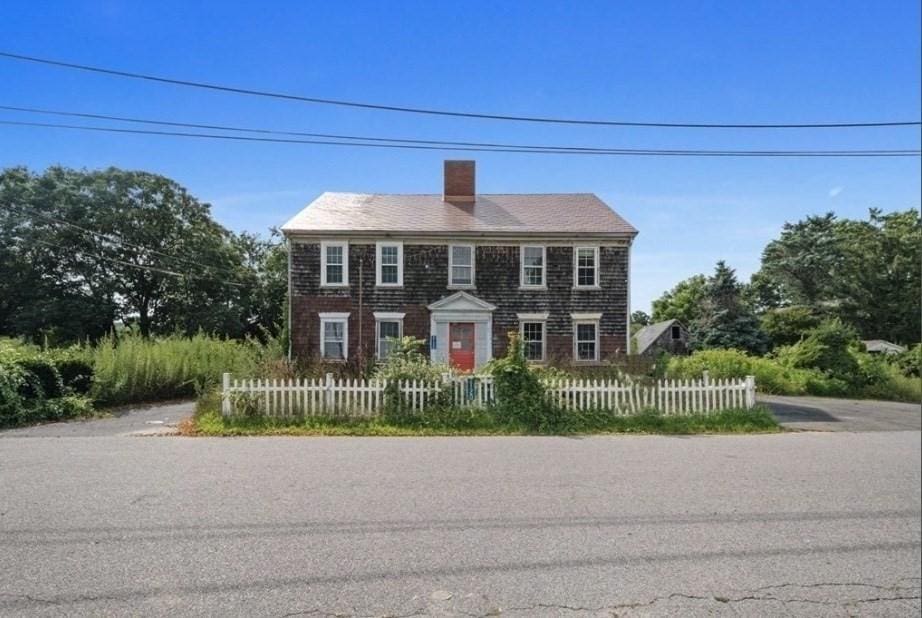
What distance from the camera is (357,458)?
5.75m

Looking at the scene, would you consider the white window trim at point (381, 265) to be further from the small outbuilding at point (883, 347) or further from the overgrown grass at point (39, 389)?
the small outbuilding at point (883, 347)

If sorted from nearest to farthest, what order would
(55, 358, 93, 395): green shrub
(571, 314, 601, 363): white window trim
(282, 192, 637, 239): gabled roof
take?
1. (55, 358, 93, 395): green shrub
2. (282, 192, 637, 239): gabled roof
3. (571, 314, 601, 363): white window trim

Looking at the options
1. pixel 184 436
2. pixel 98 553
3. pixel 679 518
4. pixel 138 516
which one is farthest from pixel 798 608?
pixel 184 436

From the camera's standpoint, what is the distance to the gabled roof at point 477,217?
528 inches

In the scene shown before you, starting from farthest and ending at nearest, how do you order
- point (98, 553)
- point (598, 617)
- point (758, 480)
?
point (758, 480) < point (98, 553) < point (598, 617)

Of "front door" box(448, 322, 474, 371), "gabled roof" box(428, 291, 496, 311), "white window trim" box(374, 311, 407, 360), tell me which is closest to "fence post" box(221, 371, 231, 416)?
"white window trim" box(374, 311, 407, 360)

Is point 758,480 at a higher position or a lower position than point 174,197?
lower

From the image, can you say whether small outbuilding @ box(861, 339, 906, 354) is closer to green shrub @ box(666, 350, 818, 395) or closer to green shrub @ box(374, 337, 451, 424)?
green shrub @ box(666, 350, 818, 395)

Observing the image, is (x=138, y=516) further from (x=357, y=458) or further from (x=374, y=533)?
(x=357, y=458)

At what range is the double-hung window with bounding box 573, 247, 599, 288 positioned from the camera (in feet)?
50.7

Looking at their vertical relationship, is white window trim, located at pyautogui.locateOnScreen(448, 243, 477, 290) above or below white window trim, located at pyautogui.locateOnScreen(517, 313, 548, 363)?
above

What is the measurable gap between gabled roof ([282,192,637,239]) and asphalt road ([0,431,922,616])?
8824 mm

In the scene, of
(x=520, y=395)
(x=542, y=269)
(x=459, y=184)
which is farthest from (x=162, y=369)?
(x=542, y=269)

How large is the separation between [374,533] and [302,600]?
855mm
